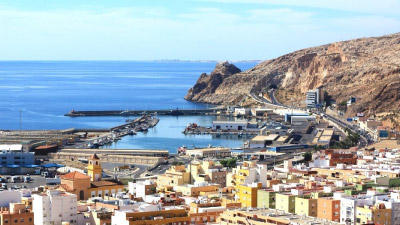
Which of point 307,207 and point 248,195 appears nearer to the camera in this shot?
point 307,207

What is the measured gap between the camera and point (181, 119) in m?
106

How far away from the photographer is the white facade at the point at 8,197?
31172 mm

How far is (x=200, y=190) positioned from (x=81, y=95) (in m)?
116

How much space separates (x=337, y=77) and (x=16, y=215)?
87.0 m

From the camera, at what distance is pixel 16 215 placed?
28.4 meters

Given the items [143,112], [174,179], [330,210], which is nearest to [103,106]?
[143,112]

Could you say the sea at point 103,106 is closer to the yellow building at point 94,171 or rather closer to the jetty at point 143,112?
the jetty at point 143,112

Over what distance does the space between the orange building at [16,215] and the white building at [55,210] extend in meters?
0.56

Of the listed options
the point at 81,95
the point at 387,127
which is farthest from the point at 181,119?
the point at 81,95

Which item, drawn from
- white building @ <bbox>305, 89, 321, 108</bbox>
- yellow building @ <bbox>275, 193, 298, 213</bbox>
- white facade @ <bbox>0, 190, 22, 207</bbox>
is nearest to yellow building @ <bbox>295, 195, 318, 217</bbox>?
yellow building @ <bbox>275, 193, 298, 213</bbox>

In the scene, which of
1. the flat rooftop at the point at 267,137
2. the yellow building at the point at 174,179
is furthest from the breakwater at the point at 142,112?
the yellow building at the point at 174,179

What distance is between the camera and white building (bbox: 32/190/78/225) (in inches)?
1160

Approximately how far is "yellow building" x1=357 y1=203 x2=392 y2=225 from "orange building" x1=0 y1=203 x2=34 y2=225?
1023 centimetres

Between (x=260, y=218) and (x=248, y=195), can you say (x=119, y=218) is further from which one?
(x=248, y=195)
